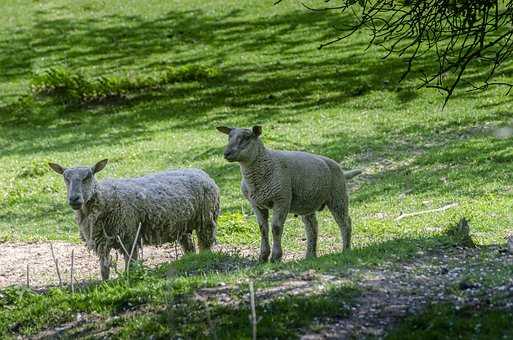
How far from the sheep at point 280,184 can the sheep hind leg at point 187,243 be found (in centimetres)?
150

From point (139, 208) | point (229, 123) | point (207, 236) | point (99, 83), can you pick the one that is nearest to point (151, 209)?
point (139, 208)

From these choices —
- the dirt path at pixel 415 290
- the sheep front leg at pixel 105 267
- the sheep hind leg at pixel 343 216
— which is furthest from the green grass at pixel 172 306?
the sheep hind leg at pixel 343 216

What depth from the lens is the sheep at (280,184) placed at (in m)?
11.2

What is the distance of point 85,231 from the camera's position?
11516mm

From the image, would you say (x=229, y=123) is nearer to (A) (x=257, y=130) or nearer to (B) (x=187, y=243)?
(B) (x=187, y=243)

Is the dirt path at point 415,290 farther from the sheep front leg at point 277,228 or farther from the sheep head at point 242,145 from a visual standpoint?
the sheep head at point 242,145

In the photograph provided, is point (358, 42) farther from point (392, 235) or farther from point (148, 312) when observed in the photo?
point (148, 312)

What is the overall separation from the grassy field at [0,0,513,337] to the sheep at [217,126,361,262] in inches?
24.5

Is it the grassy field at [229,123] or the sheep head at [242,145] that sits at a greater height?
the sheep head at [242,145]

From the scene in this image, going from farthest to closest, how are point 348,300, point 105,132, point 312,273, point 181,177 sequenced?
point 105,132, point 181,177, point 312,273, point 348,300

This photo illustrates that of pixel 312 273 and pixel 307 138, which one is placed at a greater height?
pixel 312 273

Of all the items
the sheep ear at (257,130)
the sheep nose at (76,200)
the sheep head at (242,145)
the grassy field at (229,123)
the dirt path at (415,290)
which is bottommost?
the grassy field at (229,123)

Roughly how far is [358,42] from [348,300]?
82.8 feet

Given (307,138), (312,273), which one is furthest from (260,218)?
(307,138)
